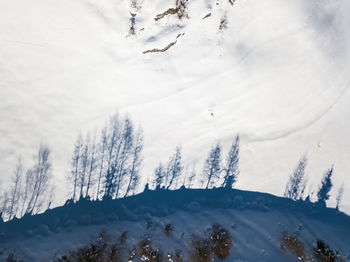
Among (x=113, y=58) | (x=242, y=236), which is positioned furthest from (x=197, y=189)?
(x=113, y=58)

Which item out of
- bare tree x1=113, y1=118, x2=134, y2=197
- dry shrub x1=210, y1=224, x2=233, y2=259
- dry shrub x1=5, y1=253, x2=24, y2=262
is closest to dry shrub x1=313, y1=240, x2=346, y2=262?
dry shrub x1=210, y1=224, x2=233, y2=259

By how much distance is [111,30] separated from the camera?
8.37 metres

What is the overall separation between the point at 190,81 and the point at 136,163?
306 cm

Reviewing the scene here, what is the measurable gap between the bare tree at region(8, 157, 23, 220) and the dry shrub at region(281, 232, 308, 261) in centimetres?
815

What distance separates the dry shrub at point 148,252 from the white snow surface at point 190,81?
6.40ft

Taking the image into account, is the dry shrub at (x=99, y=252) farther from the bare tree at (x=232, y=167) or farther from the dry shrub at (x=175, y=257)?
the bare tree at (x=232, y=167)

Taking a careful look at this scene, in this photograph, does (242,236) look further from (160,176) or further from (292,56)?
(292,56)

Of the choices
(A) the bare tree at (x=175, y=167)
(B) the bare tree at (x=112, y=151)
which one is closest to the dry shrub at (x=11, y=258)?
(B) the bare tree at (x=112, y=151)

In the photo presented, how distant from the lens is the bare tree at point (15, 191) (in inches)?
321

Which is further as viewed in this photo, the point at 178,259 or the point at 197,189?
the point at 197,189

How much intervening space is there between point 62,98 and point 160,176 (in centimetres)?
381

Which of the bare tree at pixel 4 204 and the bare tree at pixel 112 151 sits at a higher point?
the bare tree at pixel 112 151

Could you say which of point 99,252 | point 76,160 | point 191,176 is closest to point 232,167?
point 191,176

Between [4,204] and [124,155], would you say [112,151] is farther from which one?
[4,204]
